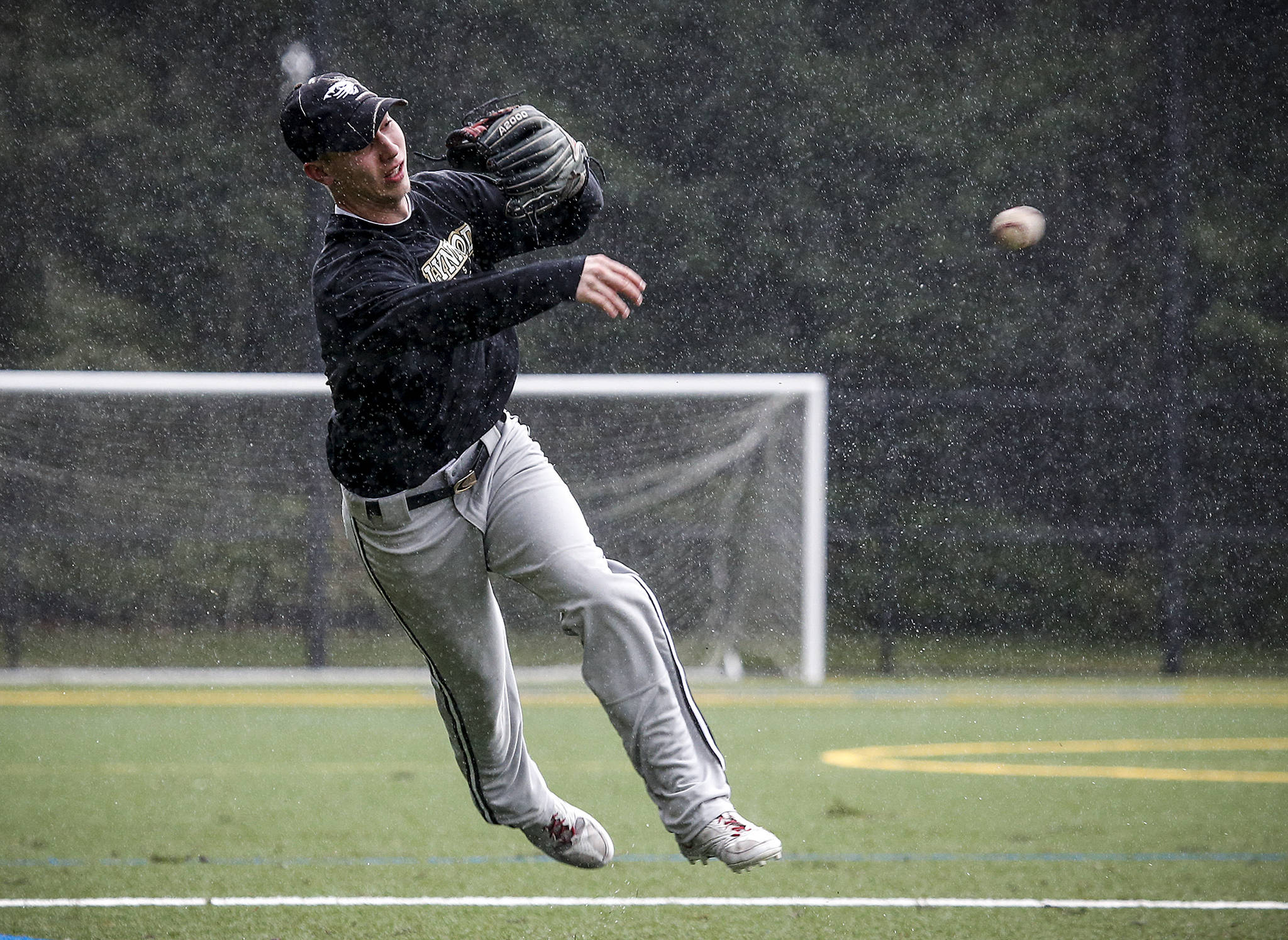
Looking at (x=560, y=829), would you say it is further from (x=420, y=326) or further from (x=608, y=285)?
(x=608, y=285)

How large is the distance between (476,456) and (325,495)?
9.49 m

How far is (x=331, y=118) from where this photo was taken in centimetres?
388

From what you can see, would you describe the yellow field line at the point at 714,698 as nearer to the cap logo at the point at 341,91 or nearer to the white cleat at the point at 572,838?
the white cleat at the point at 572,838

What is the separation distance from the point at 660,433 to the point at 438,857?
297 inches

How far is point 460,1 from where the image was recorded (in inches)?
634

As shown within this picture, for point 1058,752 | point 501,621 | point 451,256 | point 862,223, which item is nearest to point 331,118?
point 451,256

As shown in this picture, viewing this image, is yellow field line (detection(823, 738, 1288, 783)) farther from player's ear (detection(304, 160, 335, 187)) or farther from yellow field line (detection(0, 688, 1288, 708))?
player's ear (detection(304, 160, 335, 187))

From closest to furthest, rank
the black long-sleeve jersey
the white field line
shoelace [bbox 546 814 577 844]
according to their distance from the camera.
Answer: the black long-sleeve jersey, shoelace [bbox 546 814 577 844], the white field line

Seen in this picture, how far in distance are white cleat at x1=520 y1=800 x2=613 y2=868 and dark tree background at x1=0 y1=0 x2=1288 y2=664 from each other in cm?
1021

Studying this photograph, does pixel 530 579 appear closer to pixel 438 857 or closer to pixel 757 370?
pixel 438 857

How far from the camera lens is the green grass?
4617 millimetres

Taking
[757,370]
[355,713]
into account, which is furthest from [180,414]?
[757,370]

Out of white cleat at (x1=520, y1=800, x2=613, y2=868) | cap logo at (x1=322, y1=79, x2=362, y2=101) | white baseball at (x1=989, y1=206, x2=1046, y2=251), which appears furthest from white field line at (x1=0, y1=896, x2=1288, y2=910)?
cap logo at (x1=322, y1=79, x2=362, y2=101)

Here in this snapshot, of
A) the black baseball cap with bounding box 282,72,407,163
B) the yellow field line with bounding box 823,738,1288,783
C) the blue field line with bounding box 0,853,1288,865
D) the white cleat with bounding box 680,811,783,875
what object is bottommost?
the yellow field line with bounding box 823,738,1288,783
